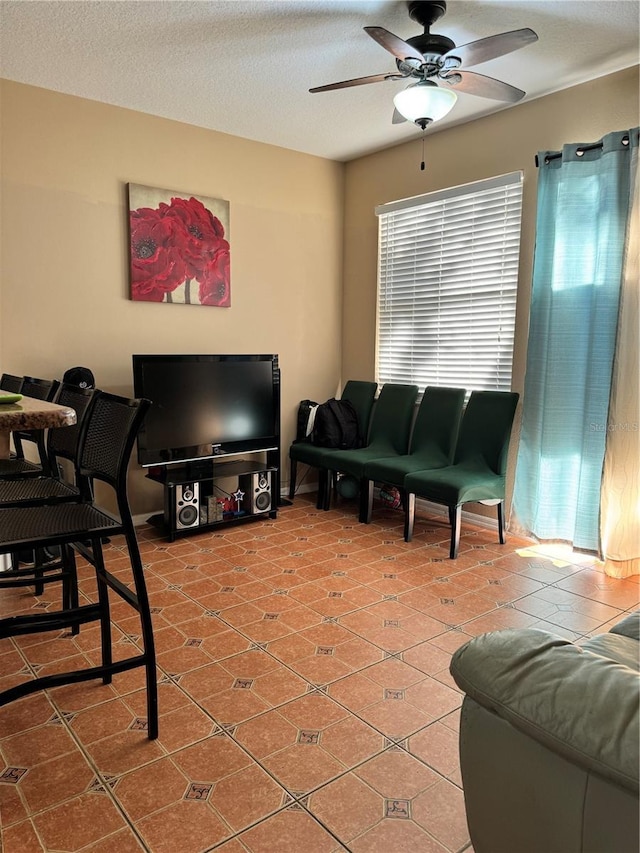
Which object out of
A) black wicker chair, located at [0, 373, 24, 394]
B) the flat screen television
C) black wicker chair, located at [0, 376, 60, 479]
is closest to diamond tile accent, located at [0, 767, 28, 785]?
black wicker chair, located at [0, 376, 60, 479]

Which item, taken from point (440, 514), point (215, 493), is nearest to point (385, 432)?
point (440, 514)

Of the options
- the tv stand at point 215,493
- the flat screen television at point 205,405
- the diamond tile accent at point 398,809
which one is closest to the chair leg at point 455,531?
the tv stand at point 215,493

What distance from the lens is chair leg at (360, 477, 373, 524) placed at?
436 centimetres

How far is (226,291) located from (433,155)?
6.11 ft

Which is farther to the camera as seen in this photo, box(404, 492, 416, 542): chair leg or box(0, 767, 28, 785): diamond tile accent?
box(404, 492, 416, 542): chair leg

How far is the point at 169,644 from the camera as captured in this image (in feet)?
8.56

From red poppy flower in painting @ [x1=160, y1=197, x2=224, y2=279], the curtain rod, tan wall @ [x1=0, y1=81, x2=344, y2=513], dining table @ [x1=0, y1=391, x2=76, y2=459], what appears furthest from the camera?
red poppy flower in painting @ [x1=160, y1=197, x2=224, y2=279]

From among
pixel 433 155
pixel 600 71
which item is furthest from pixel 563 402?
pixel 433 155

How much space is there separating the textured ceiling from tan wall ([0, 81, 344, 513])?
0.80ft

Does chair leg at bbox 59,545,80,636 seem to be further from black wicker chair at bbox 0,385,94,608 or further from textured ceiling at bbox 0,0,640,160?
textured ceiling at bbox 0,0,640,160

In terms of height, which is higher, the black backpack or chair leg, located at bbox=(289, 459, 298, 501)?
the black backpack

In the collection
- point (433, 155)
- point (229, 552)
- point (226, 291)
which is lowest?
point (229, 552)

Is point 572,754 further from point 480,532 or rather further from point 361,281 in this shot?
point 361,281

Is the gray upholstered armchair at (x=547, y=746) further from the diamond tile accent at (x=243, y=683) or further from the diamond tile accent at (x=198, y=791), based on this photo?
the diamond tile accent at (x=243, y=683)
